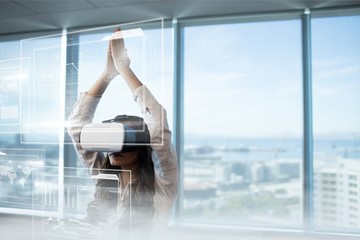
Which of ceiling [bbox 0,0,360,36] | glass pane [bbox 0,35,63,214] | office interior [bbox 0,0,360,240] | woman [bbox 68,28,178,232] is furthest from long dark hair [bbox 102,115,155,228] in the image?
ceiling [bbox 0,0,360,36]

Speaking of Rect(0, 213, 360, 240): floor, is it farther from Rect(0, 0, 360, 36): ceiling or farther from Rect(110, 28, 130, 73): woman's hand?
Rect(0, 0, 360, 36): ceiling

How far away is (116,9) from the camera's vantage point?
1.05 m

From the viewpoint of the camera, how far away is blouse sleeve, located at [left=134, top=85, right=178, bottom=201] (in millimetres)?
929

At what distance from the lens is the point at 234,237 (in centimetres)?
100

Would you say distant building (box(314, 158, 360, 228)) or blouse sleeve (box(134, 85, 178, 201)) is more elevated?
blouse sleeve (box(134, 85, 178, 201))

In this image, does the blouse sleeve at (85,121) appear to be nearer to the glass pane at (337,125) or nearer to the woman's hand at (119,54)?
the woman's hand at (119,54)

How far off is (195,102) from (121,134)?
1.12ft

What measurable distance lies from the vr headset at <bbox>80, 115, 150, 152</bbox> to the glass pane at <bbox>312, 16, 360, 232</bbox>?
24.2 inches

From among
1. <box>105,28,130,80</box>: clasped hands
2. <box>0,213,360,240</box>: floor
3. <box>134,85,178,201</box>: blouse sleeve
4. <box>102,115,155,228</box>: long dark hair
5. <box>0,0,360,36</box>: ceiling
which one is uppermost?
<box>0,0,360,36</box>: ceiling

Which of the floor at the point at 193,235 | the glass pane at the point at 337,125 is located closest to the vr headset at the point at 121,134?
the floor at the point at 193,235

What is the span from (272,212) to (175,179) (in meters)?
0.41

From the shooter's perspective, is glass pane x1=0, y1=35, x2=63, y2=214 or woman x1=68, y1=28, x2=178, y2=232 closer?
Answer: woman x1=68, y1=28, x2=178, y2=232

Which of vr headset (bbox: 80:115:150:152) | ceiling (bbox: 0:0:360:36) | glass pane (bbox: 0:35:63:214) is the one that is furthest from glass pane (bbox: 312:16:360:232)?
glass pane (bbox: 0:35:63:214)

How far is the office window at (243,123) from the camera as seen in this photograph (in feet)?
3.40
